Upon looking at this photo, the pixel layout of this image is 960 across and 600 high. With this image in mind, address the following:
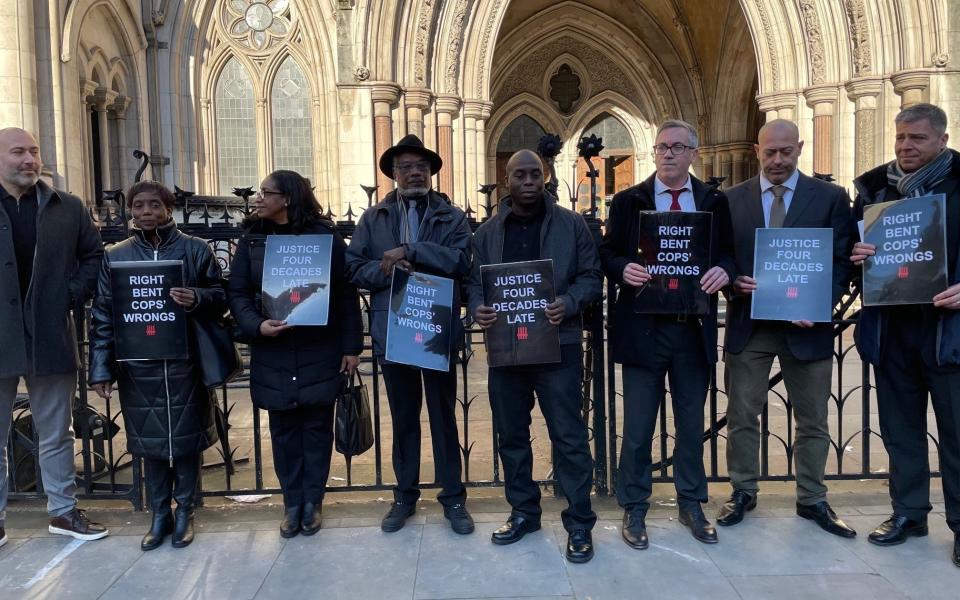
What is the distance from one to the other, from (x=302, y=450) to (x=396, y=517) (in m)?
→ 0.66

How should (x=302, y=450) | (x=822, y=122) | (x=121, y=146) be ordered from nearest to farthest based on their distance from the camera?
(x=302, y=450) < (x=121, y=146) < (x=822, y=122)

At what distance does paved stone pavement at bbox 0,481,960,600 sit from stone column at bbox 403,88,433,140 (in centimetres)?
1081

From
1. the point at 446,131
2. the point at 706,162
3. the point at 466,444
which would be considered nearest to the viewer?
the point at 466,444

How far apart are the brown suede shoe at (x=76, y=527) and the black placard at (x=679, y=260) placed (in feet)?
10.9

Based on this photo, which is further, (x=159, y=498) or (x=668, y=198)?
(x=159, y=498)

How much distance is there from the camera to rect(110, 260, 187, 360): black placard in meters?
3.68

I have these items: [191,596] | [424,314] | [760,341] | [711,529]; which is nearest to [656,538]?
[711,529]

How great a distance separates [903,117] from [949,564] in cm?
225

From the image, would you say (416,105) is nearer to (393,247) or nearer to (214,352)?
(393,247)

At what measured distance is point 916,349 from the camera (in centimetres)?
357

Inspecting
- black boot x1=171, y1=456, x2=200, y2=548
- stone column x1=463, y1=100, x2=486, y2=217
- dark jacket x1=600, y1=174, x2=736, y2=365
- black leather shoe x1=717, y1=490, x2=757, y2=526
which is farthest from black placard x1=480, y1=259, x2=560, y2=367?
stone column x1=463, y1=100, x2=486, y2=217

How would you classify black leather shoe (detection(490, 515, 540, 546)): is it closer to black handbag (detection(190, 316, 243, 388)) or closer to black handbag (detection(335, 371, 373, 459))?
black handbag (detection(335, 371, 373, 459))

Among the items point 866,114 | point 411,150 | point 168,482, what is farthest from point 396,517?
point 866,114

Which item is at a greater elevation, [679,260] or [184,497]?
[679,260]
